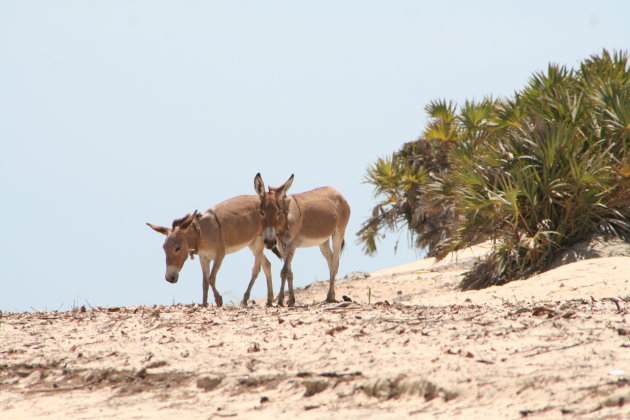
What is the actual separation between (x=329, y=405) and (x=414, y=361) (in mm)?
984

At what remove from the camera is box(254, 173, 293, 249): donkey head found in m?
12.8

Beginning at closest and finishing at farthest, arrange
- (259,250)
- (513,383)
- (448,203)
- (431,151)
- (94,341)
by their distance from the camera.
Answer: (513,383) < (94,341) < (259,250) < (448,203) < (431,151)

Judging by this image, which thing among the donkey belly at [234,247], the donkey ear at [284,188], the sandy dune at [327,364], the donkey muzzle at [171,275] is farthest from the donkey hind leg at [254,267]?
the sandy dune at [327,364]

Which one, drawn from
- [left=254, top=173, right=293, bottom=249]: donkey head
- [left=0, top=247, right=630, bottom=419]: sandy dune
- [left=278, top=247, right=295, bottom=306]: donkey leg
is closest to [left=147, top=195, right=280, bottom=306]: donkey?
[left=278, top=247, right=295, bottom=306]: donkey leg

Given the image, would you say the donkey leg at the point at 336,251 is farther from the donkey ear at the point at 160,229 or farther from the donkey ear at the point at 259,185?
the donkey ear at the point at 160,229

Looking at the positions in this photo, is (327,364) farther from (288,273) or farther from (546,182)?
(546,182)

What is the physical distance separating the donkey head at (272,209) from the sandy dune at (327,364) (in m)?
2.58

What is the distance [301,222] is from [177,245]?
88.9 inches

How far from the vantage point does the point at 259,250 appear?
14.6 m

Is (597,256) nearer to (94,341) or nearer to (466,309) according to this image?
(466,309)

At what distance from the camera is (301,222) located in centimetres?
1438

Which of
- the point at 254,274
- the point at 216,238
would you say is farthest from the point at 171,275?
the point at 254,274

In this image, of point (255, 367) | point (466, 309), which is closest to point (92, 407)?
point (255, 367)

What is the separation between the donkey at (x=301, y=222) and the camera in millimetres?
13148
